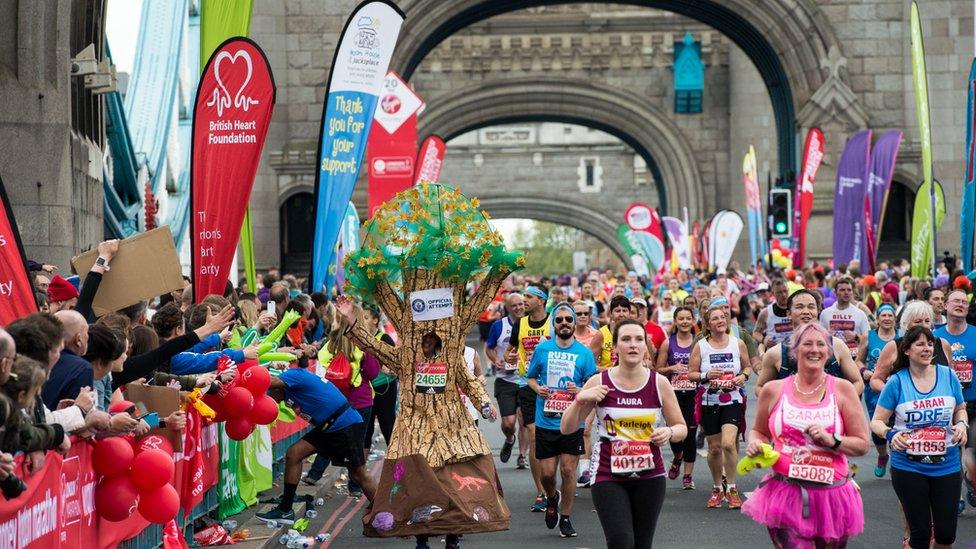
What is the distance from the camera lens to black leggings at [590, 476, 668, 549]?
8219mm

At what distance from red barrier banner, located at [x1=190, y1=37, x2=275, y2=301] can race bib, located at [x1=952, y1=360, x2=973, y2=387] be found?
5712 millimetres

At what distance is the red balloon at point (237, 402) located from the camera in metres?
10.2

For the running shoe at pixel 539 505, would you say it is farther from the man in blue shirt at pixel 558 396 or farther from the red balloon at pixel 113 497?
the red balloon at pixel 113 497

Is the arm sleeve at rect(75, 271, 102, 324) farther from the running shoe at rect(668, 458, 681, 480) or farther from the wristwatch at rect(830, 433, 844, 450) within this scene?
the running shoe at rect(668, 458, 681, 480)

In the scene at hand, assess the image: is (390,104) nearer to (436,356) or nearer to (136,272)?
(436,356)

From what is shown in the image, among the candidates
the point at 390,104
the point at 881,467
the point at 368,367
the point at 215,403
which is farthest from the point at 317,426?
the point at 390,104

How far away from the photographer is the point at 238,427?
1051 cm

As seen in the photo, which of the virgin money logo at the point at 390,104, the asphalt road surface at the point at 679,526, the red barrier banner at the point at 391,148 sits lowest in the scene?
the asphalt road surface at the point at 679,526

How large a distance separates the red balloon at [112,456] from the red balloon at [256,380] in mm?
2599

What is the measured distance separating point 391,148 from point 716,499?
12841 mm

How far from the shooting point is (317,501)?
1329cm

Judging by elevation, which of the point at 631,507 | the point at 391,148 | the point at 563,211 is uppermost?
the point at 391,148

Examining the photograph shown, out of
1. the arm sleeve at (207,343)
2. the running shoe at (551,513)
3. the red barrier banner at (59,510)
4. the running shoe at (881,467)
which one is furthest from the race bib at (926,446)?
the running shoe at (881,467)

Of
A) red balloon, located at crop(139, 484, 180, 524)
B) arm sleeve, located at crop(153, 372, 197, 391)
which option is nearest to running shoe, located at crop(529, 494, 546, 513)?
arm sleeve, located at crop(153, 372, 197, 391)
